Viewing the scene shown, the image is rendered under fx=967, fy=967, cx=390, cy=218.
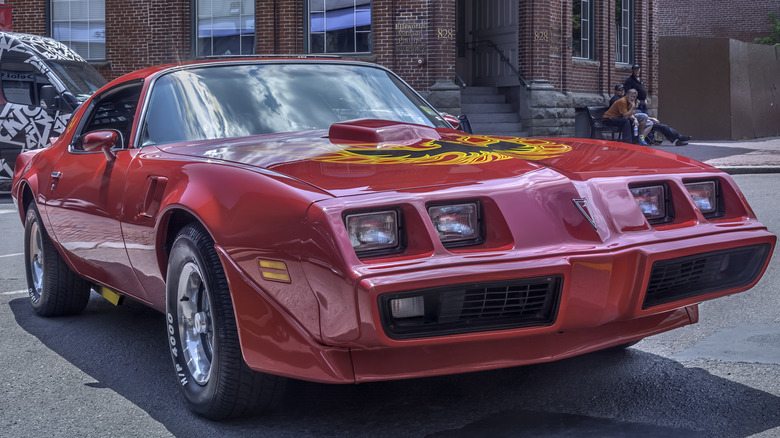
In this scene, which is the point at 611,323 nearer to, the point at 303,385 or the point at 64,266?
the point at 303,385

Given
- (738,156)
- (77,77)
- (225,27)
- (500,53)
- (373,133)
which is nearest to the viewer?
(373,133)

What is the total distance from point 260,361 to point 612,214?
4.36 feet

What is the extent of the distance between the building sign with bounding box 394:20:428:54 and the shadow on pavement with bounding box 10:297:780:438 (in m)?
15.8

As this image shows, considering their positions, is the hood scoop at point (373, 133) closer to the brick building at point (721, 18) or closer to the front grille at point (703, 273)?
the front grille at point (703, 273)

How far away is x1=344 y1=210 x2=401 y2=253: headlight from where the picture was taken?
3090 mm

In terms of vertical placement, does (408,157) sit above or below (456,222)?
above

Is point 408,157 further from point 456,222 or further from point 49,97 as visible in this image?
point 49,97

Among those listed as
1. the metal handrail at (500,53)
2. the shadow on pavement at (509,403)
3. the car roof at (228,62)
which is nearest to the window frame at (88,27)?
the metal handrail at (500,53)

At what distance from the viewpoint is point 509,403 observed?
12.5ft

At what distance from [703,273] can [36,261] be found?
4149mm

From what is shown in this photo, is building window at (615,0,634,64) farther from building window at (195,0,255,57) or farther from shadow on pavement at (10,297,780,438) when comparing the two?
shadow on pavement at (10,297,780,438)

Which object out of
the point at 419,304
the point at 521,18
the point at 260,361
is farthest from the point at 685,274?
the point at 521,18

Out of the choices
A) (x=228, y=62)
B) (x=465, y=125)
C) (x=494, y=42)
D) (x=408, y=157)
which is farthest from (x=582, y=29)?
(x=408, y=157)

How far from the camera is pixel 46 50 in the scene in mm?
14742
